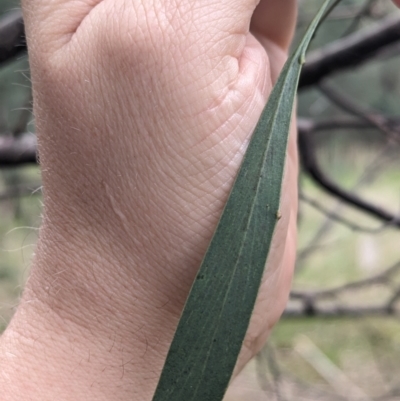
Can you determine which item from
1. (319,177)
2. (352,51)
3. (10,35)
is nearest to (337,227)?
(319,177)

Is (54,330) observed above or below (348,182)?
above

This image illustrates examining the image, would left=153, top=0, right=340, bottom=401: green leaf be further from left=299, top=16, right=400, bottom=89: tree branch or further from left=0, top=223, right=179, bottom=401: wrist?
left=299, top=16, right=400, bottom=89: tree branch

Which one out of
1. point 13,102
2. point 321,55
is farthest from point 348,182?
point 321,55

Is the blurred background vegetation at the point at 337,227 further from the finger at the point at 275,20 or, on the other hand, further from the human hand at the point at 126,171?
the finger at the point at 275,20

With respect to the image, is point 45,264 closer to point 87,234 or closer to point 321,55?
point 87,234

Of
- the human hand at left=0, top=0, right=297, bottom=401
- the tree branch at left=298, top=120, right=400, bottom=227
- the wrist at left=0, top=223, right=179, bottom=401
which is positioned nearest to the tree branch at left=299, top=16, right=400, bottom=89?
the tree branch at left=298, top=120, right=400, bottom=227

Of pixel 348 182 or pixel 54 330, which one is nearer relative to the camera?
pixel 54 330

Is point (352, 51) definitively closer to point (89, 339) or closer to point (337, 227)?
point (89, 339)
